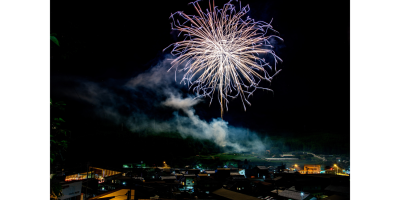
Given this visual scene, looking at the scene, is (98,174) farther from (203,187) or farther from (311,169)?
(311,169)

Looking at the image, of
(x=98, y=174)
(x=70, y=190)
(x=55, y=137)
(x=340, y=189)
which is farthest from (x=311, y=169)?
(x=55, y=137)

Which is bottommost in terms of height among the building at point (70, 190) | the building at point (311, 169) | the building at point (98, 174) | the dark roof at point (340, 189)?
the building at point (311, 169)

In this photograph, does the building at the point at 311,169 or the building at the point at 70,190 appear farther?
the building at the point at 311,169

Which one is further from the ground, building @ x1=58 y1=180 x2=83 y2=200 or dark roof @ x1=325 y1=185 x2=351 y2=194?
building @ x1=58 y1=180 x2=83 y2=200

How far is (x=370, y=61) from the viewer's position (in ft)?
3.12

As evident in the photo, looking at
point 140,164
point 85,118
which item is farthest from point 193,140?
Answer: point 85,118

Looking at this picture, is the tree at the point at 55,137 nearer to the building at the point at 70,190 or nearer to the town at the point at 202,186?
the town at the point at 202,186

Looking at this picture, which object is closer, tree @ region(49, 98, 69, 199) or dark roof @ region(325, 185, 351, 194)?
tree @ region(49, 98, 69, 199)

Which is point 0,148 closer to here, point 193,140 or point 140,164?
point 140,164

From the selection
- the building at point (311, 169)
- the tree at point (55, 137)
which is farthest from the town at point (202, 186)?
the tree at point (55, 137)

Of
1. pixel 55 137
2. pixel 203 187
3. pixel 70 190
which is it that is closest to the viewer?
pixel 55 137

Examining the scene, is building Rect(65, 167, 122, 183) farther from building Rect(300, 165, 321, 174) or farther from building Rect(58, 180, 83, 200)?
building Rect(300, 165, 321, 174)

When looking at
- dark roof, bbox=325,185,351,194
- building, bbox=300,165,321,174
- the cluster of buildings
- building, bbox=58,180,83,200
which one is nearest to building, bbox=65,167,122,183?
the cluster of buildings

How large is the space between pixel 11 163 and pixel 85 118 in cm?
3000
